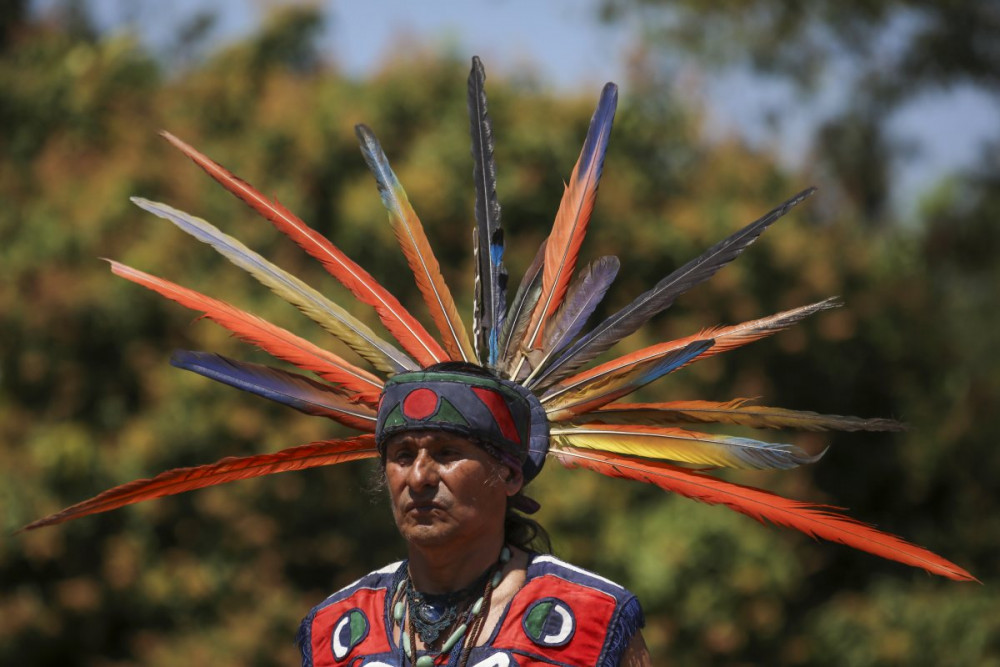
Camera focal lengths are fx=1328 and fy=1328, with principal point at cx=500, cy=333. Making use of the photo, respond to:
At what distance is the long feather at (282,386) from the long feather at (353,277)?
0.81ft

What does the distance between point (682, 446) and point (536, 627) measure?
0.62 m

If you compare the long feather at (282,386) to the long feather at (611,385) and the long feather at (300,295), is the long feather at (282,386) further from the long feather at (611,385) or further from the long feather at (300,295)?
the long feather at (611,385)

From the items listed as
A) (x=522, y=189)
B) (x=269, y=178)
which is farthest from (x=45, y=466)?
(x=522, y=189)

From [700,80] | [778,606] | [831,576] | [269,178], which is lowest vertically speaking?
[831,576]

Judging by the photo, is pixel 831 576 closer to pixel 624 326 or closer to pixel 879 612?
pixel 879 612

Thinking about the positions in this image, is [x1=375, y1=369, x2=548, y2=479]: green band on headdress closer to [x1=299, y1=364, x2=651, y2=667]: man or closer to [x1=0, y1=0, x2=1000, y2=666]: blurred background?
[x1=299, y1=364, x2=651, y2=667]: man

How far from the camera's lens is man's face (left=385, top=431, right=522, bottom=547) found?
3383mm

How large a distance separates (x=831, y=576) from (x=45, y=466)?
756cm

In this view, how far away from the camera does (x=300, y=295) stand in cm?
382

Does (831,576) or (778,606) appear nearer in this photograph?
(778,606)

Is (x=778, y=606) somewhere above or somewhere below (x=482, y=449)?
below

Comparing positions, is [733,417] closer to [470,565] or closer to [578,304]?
[578,304]

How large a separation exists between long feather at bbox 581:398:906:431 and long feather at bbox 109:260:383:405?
64 cm

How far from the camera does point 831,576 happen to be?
13.1 meters
